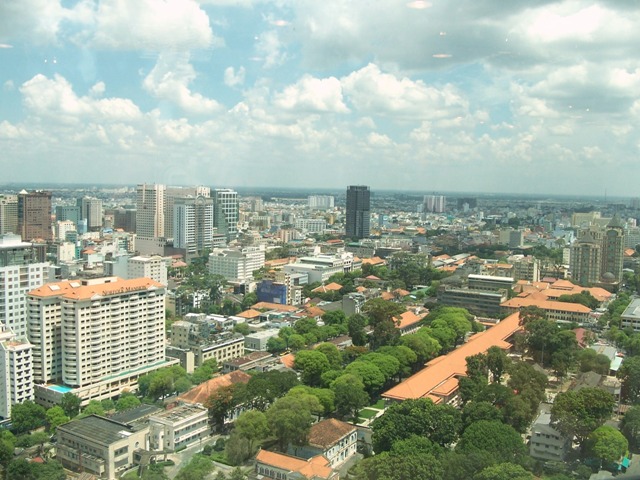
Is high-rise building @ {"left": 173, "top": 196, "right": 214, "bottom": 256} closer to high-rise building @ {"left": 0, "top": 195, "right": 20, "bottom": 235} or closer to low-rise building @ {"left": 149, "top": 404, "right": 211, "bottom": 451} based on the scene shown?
high-rise building @ {"left": 0, "top": 195, "right": 20, "bottom": 235}

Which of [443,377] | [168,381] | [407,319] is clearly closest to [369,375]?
[443,377]

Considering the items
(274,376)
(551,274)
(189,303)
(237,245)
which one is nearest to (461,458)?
(274,376)

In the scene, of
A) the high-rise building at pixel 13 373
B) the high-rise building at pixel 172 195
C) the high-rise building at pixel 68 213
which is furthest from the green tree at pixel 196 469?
the high-rise building at pixel 68 213

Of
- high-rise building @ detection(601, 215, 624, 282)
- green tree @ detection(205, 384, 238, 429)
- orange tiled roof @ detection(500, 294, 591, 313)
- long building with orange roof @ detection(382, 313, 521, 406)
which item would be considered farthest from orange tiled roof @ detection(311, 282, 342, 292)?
green tree @ detection(205, 384, 238, 429)

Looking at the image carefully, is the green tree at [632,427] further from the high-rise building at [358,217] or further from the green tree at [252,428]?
the high-rise building at [358,217]

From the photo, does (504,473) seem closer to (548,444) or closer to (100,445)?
(548,444)

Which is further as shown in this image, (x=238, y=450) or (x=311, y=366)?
(x=311, y=366)
